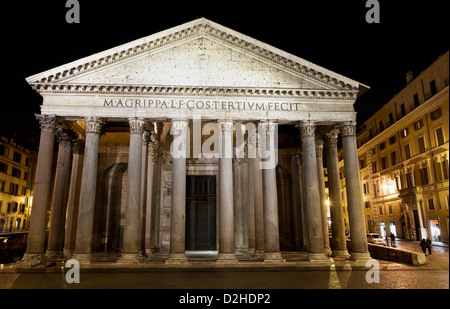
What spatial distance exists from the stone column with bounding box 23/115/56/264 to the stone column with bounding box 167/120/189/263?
597 cm

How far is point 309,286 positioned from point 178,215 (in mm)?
7120

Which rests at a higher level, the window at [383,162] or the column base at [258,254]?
the window at [383,162]

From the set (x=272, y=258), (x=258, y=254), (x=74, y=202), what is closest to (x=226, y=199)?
(x=272, y=258)

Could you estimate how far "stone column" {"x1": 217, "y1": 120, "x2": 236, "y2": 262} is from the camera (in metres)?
15.0

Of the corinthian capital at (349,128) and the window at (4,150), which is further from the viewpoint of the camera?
the window at (4,150)

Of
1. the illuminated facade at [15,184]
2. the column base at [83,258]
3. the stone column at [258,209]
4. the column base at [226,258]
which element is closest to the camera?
the column base at [83,258]

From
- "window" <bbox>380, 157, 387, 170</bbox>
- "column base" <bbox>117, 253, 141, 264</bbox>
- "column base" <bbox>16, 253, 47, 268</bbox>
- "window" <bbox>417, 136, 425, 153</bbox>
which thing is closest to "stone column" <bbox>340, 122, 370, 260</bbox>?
"window" <bbox>380, 157, 387, 170</bbox>

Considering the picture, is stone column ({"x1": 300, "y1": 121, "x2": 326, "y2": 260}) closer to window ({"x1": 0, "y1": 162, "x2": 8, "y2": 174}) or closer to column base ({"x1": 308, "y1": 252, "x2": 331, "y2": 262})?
column base ({"x1": 308, "y1": 252, "x2": 331, "y2": 262})

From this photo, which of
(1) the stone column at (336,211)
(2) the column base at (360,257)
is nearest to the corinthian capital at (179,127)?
(1) the stone column at (336,211)

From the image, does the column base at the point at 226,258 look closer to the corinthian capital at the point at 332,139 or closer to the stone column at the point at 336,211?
the stone column at the point at 336,211

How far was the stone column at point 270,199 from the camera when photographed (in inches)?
600

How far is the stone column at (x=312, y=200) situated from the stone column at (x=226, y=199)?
12.4 ft

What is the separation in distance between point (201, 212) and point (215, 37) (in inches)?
464

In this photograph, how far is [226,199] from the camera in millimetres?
15570
